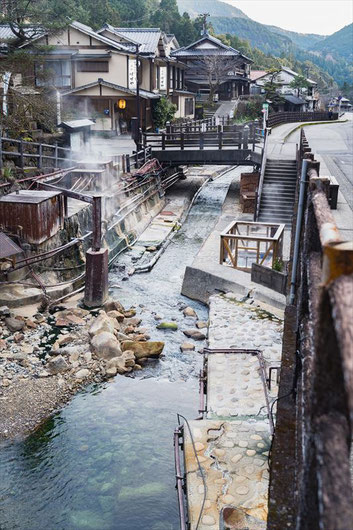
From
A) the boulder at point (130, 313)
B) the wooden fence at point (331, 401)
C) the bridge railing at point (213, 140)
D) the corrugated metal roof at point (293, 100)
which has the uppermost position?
the corrugated metal roof at point (293, 100)

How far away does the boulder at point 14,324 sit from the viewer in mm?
13758

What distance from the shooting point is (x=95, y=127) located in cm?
4103

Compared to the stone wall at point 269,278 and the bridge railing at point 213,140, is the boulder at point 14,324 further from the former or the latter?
the bridge railing at point 213,140

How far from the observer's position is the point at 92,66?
135 ft

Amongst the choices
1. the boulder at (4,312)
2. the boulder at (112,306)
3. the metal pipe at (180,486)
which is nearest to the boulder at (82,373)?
the boulder at (4,312)

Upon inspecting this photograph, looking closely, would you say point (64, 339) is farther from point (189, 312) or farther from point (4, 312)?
point (189, 312)

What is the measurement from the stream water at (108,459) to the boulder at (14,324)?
3159mm

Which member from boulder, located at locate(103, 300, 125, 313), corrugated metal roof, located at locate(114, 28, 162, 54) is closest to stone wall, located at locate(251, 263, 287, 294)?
boulder, located at locate(103, 300, 125, 313)

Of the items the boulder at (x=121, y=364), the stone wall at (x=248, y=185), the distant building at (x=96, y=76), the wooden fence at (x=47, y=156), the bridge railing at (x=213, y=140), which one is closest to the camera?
the boulder at (x=121, y=364)

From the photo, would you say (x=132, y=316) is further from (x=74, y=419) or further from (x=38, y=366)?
(x=74, y=419)

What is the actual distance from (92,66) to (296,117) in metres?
28.3

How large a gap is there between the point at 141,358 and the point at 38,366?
242 centimetres

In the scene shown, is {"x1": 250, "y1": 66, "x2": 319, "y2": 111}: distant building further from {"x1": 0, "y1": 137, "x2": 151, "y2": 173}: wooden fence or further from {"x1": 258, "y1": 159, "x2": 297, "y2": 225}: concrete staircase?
{"x1": 258, "y1": 159, "x2": 297, "y2": 225}: concrete staircase

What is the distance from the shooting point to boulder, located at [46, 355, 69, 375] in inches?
477
